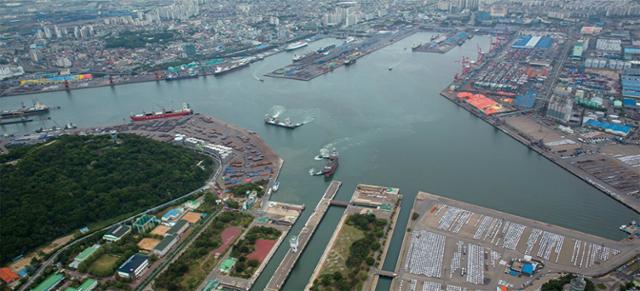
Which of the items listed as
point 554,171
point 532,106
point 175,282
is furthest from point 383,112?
point 175,282

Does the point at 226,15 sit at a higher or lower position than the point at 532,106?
higher

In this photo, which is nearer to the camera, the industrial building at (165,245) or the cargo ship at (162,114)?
the industrial building at (165,245)

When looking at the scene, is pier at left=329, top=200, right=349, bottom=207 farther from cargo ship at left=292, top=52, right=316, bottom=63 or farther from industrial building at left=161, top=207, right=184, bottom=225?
cargo ship at left=292, top=52, right=316, bottom=63

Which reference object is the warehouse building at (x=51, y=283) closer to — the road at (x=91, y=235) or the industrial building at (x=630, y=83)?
the road at (x=91, y=235)

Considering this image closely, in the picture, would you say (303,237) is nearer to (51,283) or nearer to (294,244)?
(294,244)

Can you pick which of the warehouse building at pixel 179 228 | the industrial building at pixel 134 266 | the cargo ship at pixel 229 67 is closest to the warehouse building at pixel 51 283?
the industrial building at pixel 134 266

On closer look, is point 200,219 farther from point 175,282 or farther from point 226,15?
point 226,15
